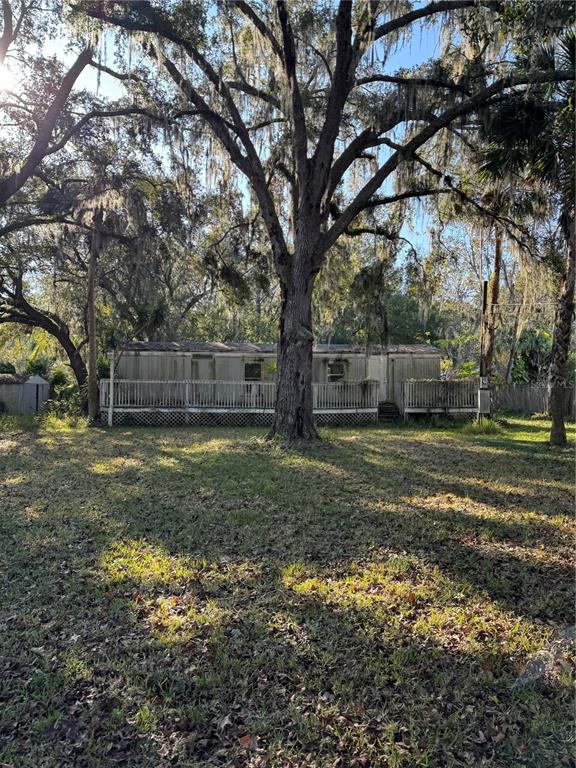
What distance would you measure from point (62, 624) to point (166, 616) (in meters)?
0.67

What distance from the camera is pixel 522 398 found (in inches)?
878

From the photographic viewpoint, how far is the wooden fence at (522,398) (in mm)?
21672

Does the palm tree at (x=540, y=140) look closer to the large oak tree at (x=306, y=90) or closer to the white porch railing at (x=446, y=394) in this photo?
the large oak tree at (x=306, y=90)

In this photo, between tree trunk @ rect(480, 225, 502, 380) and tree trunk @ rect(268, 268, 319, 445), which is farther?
tree trunk @ rect(480, 225, 502, 380)

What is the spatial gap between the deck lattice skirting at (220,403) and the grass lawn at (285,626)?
30.8 feet

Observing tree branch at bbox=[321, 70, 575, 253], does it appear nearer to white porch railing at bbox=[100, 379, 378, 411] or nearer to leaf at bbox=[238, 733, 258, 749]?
white porch railing at bbox=[100, 379, 378, 411]

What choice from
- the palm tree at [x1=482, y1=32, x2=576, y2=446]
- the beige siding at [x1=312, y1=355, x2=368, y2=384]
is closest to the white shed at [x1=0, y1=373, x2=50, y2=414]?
the beige siding at [x1=312, y1=355, x2=368, y2=384]

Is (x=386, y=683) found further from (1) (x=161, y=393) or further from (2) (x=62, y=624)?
(1) (x=161, y=393)

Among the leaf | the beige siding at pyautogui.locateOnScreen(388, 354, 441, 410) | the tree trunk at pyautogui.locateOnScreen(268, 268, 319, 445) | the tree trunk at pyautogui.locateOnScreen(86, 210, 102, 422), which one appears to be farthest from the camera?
the beige siding at pyautogui.locateOnScreen(388, 354, 441, 410)

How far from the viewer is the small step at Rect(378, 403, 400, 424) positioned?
17761 millimetres

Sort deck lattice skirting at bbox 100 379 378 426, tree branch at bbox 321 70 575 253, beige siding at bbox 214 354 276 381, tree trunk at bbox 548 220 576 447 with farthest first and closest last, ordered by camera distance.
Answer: beige siding at bbox 214 354 276 381
deck lattice skirting at bbox 100 379 378 426
tree trunk at bbox 548 220 576 447
tree branch at bbox 321 70 575 253

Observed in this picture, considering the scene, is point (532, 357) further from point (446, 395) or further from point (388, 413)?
point (388, 413)

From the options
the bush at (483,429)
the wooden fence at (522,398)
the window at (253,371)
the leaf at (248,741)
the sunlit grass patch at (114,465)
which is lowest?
the sunlit grass patch at (114,465)

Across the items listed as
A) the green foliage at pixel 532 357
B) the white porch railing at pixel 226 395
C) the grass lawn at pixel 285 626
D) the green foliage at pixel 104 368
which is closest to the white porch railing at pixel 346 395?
the white porch railing at pixel 226 395
